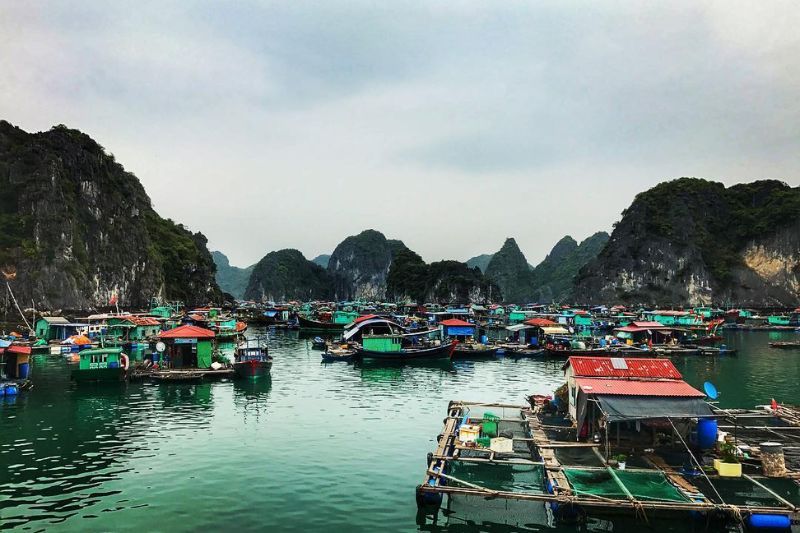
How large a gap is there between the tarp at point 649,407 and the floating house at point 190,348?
1293 inches

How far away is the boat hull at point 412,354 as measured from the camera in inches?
2205

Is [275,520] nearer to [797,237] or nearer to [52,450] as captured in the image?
[52,450]

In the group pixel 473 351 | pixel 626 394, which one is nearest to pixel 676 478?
pixel 626 394

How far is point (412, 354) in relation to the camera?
57.5m

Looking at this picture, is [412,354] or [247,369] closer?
[247,369]

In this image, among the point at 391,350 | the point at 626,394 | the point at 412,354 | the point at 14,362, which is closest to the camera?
the point at 626,394

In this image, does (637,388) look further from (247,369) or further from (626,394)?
(247,369)

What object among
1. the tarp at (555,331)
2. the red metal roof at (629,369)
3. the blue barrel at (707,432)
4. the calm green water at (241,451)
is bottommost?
the calm green water at (241,451)

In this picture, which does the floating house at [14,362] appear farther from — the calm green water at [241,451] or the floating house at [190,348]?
the floating house at [190,348]

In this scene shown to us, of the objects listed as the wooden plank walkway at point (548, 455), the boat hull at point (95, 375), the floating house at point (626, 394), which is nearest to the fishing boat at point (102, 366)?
the boat hull at point (95, 375)

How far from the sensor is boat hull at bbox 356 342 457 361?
184 ft

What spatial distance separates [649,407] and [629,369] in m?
3.89

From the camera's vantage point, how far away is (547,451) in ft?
67.6

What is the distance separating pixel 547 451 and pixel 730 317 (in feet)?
449
